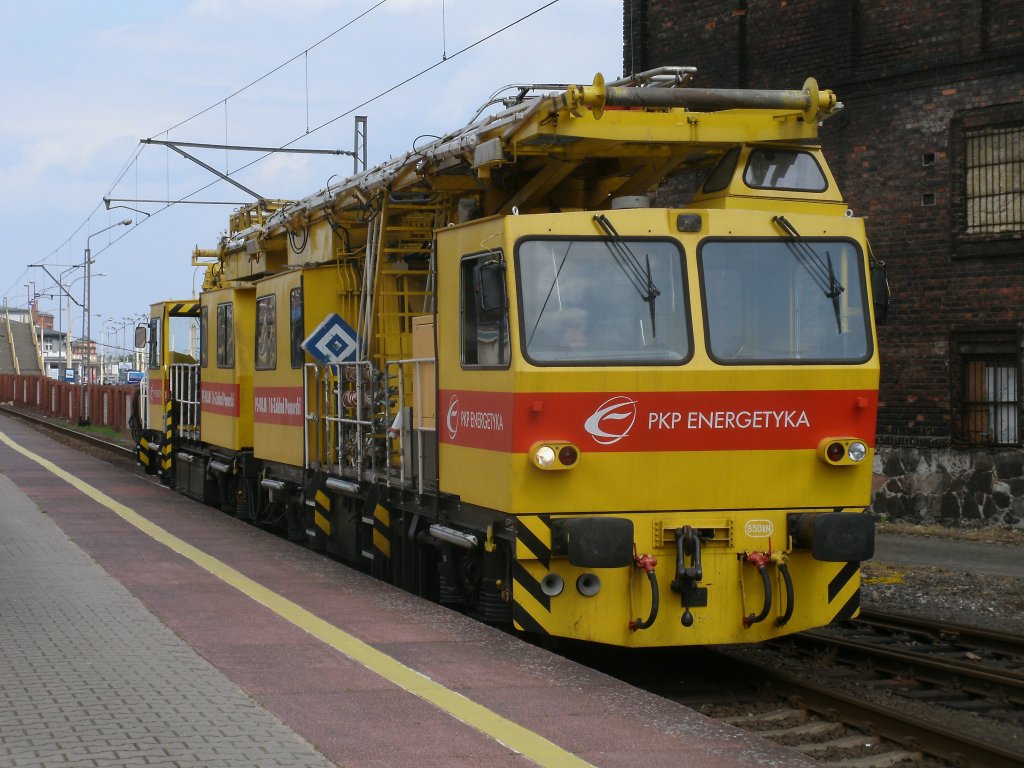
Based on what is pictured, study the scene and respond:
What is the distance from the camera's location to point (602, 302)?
8.94m

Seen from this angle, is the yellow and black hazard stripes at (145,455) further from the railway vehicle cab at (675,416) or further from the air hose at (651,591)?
the air hose at (651,591)

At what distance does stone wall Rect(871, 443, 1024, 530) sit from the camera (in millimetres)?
18109

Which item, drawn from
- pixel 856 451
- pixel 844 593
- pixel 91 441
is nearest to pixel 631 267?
pixel 856 451

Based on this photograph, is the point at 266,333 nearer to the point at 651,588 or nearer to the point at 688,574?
the point at 651,588

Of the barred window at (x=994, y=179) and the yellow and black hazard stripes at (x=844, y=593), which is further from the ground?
the barred window at (x=994, y=179)

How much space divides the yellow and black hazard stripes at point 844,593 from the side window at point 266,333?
766 cm

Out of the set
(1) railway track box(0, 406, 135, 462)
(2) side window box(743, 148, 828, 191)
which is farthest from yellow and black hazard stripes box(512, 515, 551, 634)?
(1) railway track box(0, 406, 135, 462)

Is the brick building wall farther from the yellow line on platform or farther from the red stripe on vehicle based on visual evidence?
the yellow line on platform

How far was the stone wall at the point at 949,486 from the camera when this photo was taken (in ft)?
59.4

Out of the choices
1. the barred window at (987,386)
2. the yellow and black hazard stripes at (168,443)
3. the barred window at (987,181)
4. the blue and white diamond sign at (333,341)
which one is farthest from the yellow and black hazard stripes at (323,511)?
the barred window at (987,181)

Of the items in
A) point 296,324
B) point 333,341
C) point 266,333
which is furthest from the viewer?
point 266,333

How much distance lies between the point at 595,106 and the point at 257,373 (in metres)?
8.12

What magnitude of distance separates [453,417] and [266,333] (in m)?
6.36

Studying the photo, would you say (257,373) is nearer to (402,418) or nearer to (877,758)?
(402,418)
